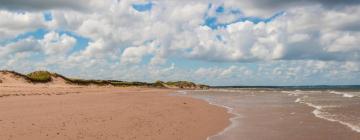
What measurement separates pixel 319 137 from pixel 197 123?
5.64 m

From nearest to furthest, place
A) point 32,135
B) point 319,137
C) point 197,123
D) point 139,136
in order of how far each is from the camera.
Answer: point 32,135
point 139,136
point 319,137
point 197,123

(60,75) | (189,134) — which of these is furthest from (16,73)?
(189,134)

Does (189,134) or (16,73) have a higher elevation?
(16,73)

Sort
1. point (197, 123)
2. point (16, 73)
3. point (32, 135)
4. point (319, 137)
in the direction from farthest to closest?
point (16, 73)
point (197, 123)
point (319, 137)
point (32, 135)

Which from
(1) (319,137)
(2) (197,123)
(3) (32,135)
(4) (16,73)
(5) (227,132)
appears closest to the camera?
(3) (32,135)

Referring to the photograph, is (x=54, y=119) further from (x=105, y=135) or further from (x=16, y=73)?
(x=16, y=73)

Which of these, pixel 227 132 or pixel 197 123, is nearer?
pixel 227 132

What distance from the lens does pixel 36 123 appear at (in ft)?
47.4

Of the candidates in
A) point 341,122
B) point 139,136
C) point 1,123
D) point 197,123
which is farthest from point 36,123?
point 341,122

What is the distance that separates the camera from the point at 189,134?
13.9 m

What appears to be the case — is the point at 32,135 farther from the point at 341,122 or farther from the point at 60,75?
the point at 60,75

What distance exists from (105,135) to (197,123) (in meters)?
6.00

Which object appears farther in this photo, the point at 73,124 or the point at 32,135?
the point at 73,124

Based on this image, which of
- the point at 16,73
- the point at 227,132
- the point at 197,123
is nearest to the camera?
the point at 227,132
